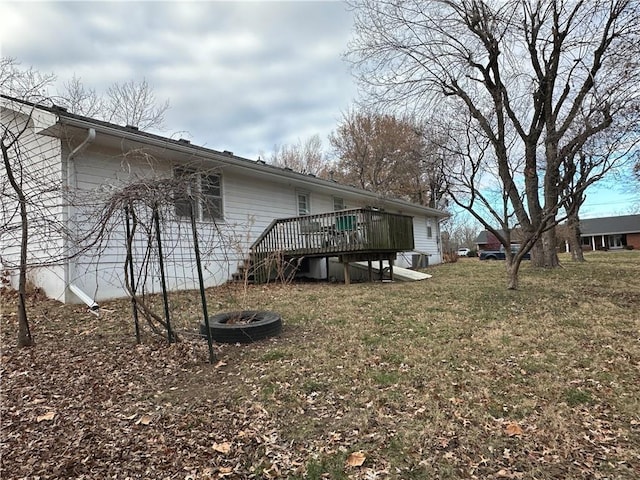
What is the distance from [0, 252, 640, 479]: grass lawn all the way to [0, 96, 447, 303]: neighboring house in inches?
50.8

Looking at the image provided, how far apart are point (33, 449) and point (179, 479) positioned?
117 cm

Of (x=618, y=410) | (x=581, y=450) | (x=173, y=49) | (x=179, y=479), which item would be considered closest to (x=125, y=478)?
(x=179, y=479)

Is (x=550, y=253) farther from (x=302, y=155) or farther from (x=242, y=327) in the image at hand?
(x=302, y=155)

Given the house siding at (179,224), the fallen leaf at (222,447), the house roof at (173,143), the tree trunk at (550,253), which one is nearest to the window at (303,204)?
the house siding at (179,224)

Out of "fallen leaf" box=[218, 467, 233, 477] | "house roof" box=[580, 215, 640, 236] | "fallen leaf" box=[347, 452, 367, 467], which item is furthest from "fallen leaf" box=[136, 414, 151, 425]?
"house roof" box=[580, 215, 640, 236]

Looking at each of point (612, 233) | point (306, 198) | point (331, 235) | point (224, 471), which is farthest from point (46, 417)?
point (612, 233)

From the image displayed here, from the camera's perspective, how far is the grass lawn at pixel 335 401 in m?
2.41

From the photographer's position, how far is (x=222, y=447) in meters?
2.62

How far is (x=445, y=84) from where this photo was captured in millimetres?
11008

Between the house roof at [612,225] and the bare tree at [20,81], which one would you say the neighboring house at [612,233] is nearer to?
the house roof at [612,225]

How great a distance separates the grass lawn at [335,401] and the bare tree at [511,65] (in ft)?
15.4

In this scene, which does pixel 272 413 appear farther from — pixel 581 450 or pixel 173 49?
pixel 173 49

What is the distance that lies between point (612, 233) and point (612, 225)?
1416mm

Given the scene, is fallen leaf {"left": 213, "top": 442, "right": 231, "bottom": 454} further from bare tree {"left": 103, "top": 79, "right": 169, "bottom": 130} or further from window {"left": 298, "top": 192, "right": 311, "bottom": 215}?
bare tree {"left": 103, "top": 79, "right": 169, "bottom": 130}
